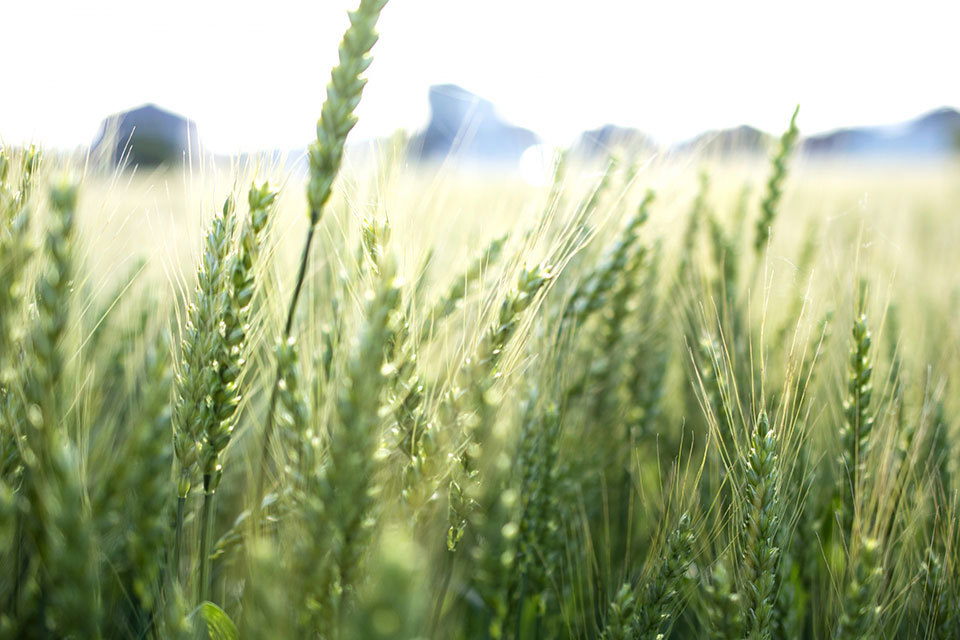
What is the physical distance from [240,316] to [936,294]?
2543 mm

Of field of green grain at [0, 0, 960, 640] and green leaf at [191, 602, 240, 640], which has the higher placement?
field of green grain at [0, 0, 960, 640]

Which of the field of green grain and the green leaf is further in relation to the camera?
the green leaf

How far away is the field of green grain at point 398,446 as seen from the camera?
63 centimetres

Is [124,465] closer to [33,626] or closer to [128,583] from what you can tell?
[33,626]

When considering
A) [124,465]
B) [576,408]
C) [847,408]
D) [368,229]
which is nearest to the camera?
[124,465]

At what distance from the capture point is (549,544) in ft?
3.59

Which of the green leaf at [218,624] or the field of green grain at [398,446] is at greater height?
the field of green grain at [398,446]

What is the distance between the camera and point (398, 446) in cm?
87

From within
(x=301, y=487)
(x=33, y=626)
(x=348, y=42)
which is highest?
(x=348, y=42)

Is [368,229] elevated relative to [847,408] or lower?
elevated

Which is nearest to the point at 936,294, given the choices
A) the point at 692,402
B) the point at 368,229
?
the point at 692,402

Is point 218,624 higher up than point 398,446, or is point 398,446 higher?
point 398,446

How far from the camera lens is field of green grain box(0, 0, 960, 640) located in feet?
2.07

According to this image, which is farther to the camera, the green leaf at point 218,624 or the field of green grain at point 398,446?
the green leaf at point 218,624
